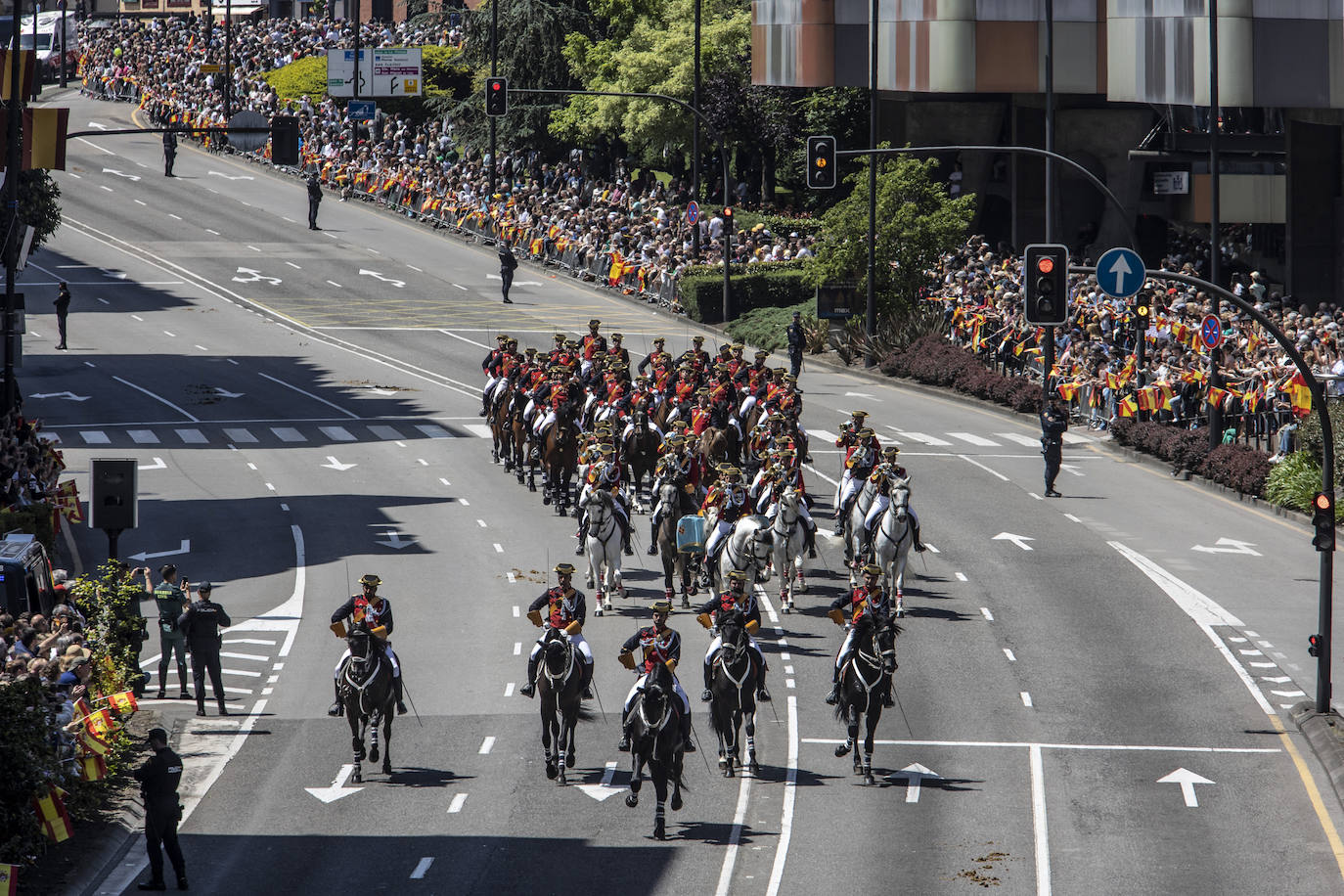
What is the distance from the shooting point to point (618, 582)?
31.0 m

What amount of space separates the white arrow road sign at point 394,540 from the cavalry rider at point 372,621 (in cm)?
1196

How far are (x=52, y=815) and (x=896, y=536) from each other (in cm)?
1441

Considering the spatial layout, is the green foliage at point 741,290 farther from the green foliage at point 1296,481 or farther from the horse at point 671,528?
the horse at point 671,528

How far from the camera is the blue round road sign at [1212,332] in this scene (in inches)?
1633

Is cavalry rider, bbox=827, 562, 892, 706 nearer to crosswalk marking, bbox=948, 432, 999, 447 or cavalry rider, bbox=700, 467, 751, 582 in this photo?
cavalry rider, bbox=700, 467, 751, 582

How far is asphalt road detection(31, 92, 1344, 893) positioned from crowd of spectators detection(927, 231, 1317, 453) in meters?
1.92

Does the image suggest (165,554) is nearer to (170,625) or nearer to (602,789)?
(170,625)

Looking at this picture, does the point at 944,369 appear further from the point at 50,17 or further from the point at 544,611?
the point at 50,17

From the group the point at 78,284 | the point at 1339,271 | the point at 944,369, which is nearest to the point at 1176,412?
the point at 944,369

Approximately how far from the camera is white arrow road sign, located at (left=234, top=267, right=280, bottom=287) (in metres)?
69.8

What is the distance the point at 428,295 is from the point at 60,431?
21872 mm

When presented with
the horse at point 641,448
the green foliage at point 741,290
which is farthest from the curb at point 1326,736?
the green foliage at point 741,290

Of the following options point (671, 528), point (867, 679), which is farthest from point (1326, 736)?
point (671, 528)

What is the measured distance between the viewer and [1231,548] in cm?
3644
